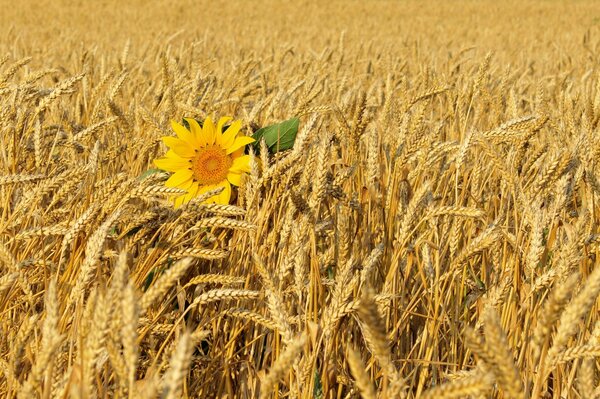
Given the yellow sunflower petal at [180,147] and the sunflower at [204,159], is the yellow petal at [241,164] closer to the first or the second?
the sunflower at [204,159]

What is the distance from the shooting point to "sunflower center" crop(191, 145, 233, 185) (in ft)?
4.78

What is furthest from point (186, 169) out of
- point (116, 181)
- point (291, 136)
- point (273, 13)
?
point (273, 13)

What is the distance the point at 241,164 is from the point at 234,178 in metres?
0.04

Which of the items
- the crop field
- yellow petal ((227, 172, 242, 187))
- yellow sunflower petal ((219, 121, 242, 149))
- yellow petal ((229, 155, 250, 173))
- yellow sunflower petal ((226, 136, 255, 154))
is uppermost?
yellow sunflower petal ((219, 121, 242, 149))

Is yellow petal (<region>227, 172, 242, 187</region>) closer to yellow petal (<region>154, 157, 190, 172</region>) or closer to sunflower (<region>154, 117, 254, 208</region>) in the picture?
sunflower (<region>154, 117, 254, 208</region>)

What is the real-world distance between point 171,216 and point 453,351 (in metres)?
0.56

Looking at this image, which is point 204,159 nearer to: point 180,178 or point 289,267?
point 180,178

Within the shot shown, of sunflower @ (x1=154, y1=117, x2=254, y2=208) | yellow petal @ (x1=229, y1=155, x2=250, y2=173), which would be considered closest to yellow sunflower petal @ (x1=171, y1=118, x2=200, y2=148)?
sunflower @ (x1=154, y1=117, x2=254, y2=208)

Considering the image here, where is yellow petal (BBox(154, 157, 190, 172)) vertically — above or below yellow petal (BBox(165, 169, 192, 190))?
above

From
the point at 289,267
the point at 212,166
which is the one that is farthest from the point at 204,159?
the point at 289,267

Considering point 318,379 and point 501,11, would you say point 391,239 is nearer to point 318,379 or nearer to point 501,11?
point 318,379

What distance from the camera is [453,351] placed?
1138 millimetres

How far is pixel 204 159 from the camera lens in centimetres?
147

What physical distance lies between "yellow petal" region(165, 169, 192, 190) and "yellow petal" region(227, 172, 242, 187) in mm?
91
